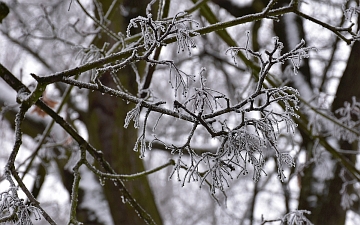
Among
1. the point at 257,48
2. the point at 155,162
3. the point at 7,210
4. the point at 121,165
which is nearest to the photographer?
the point at 7,210

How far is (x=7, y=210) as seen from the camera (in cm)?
99

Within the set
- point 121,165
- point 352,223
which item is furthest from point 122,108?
point 352,223

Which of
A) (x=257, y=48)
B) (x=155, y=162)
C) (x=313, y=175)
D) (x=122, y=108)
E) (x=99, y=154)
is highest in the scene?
(x=155, y=162)

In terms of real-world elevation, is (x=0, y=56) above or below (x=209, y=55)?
above

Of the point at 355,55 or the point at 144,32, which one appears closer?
the point at 144,32

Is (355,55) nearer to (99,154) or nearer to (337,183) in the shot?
(337,183)

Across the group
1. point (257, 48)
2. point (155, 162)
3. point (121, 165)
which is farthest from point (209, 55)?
point (155, 162)

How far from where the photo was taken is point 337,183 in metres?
2.75

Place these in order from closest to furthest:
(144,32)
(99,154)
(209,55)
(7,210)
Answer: (144,32) < (7,210) < (99,154) < (209,55)

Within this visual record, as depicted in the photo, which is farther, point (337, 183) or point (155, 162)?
point (155, 162)

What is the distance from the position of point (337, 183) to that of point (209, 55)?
1887 millimetres

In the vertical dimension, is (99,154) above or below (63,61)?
below

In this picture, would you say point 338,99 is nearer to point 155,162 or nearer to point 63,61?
point 63,61

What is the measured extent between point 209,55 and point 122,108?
60.7 inches
